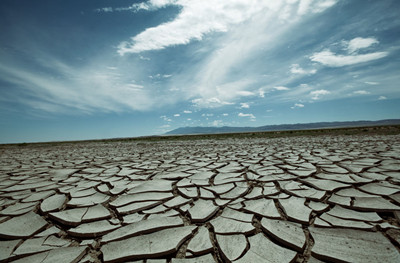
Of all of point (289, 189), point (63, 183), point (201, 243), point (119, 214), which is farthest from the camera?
point (63, 183)

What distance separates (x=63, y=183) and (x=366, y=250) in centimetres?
270

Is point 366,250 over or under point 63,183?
under

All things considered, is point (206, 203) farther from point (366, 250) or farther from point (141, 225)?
point (366, 250)

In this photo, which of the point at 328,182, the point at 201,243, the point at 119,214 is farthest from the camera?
the point at 328,182

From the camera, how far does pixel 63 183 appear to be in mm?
2240

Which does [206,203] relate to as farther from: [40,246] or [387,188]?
[387,188]

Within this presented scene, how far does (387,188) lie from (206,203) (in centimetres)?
152

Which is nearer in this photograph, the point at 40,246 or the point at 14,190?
the point at 40,246

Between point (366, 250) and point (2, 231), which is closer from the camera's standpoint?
→ point (366, 250)

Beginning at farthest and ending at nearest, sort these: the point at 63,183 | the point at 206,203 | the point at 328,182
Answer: the point at 63,183 → the point at 328,182 → the point at 206,203

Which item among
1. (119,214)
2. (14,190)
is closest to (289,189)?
(119,214)

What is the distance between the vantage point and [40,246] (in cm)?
104

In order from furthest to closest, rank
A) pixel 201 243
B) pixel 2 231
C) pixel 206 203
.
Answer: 1. pixel 206 203
2. pixel 2 231
3. pixel 201 243

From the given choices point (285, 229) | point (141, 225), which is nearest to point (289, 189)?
point (285, 229)
